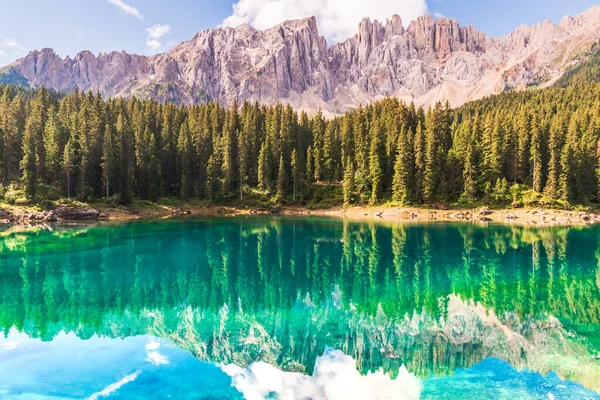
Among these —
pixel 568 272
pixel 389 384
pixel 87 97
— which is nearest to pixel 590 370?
pixel 389 384

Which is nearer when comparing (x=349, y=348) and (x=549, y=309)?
(x=349, y=348)

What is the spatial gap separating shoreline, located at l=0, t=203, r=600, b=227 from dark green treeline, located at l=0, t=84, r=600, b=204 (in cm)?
392

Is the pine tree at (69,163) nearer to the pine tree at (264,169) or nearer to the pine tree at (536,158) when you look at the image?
the pine tree at (264,169)

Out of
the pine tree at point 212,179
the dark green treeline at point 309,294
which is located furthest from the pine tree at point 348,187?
the dark green treeline at point 309,294

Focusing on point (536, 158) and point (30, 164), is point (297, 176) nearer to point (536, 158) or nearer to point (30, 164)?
point (536, 158)

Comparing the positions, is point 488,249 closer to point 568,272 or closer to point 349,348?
point 568,272

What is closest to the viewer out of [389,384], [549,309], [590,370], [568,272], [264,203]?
[389,384]

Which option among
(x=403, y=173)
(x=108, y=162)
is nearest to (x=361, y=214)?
(x=403, y=173)

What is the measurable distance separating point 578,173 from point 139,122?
323ft

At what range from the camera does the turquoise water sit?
14484 millimetres

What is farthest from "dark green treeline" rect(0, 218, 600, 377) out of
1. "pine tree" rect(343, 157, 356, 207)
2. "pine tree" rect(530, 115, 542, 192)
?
"pine tree" rect(343, 157, 356, 207)

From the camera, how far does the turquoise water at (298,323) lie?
47.5 ft

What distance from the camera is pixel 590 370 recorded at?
15578 mm

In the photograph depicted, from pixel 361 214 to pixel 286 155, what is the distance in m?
27.1
